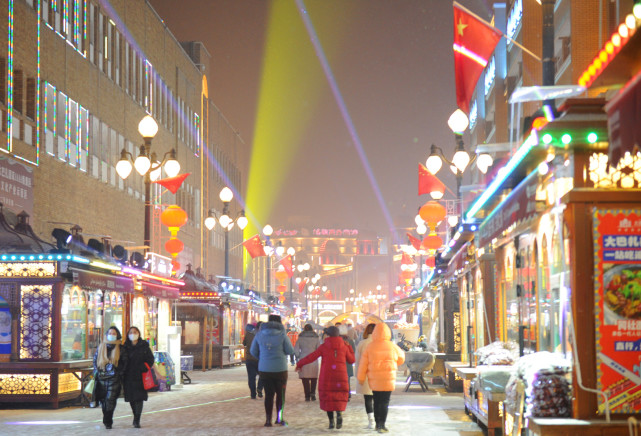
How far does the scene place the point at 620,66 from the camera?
6.22 metres

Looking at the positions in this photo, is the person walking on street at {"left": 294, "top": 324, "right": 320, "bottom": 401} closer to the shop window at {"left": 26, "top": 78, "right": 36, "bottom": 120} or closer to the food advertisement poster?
the shop window at {"left": 26, "top": 78, "right": 36, "bottom": 120}

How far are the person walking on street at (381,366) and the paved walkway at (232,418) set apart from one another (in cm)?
52

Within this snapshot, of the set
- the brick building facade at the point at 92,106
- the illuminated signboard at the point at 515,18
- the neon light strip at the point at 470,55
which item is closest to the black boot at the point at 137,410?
the neon light strip at the point at 470,55

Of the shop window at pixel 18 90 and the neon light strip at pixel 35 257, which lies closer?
the neon light strip at pixel 35 257

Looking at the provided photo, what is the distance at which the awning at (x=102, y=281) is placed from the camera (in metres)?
21.4

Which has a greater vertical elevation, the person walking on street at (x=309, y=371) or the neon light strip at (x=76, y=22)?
the neon light strip at (x=76, y=22)

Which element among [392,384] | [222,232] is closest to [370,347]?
[392,384]

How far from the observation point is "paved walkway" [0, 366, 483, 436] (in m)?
15.9

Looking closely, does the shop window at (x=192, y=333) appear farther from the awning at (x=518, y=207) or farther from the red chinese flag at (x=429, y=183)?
the awning at (x=518, y=207)

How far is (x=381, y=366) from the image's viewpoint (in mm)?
15477

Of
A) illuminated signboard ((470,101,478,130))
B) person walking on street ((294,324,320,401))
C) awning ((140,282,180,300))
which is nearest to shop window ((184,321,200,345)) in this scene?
awning ((140,282,180,300))

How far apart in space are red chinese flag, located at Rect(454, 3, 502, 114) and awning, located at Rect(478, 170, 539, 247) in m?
3.80

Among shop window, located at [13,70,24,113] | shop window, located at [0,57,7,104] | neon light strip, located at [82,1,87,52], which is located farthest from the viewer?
neon light strip, located at [82,1,87,52]

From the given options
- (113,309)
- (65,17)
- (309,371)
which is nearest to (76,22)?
(65,17)
